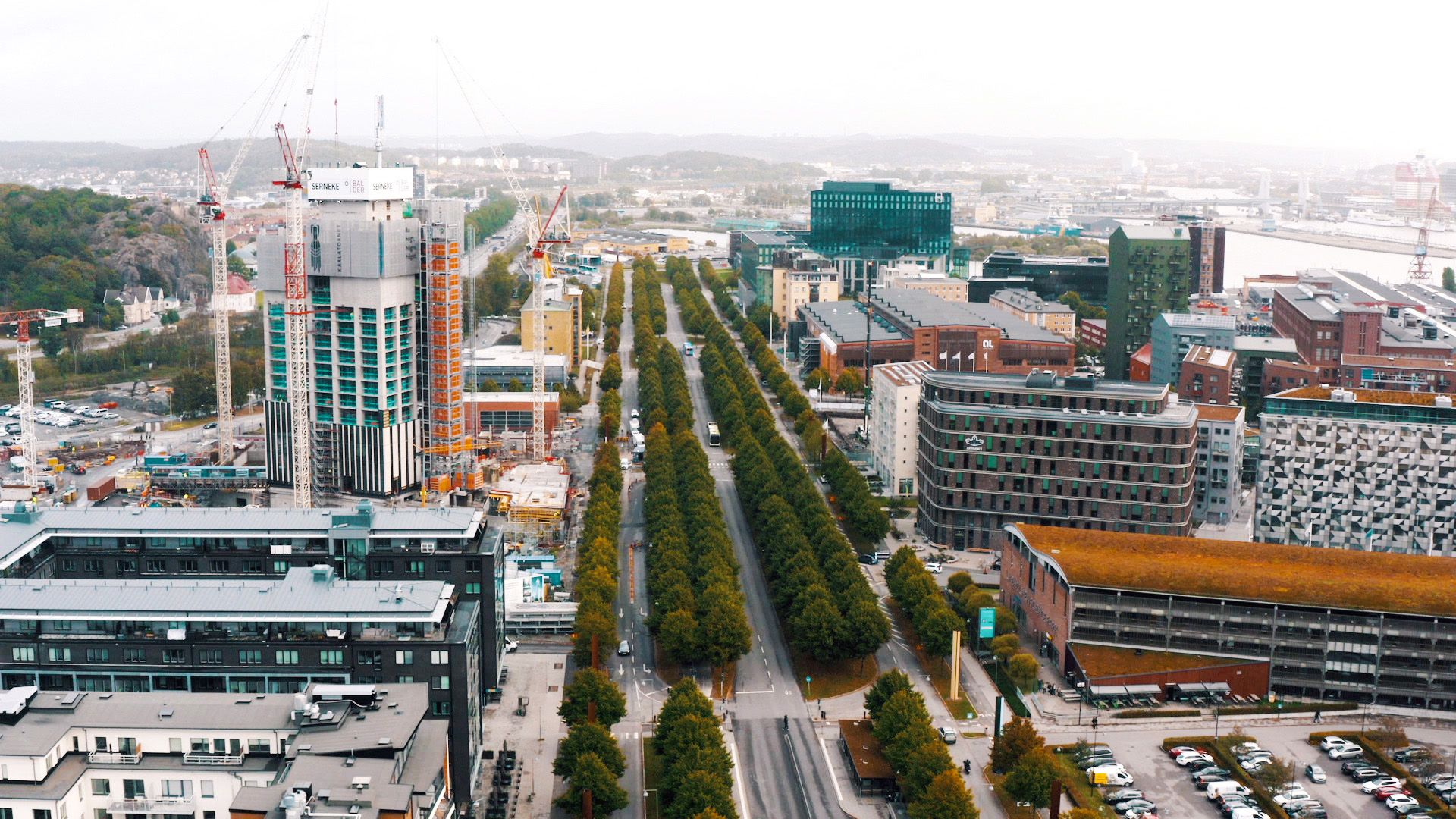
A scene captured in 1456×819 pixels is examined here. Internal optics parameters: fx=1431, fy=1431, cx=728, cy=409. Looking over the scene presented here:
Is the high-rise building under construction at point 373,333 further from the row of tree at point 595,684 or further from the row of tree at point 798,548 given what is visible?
the row of tree at point 798,548

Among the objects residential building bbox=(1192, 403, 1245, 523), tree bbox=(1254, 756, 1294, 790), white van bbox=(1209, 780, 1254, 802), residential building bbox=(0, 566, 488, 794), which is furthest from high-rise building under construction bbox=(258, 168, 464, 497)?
tree bbox=(1254, 756, 1294, 790)

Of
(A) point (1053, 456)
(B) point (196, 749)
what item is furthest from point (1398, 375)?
(B) point (196, 749)

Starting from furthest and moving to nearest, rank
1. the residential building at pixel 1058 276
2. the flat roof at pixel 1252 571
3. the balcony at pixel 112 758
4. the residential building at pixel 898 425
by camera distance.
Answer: the residential building at pixel 1058 276 → the residential building at pixel 898 425 → the flat roof at pixel 1252 571 → the balcony at pixel 112 758

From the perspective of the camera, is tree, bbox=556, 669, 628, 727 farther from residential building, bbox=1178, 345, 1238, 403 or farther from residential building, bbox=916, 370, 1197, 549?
residential building, bbox=1178, 345, 1238, 403

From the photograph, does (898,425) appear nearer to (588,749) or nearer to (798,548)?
(798,548)

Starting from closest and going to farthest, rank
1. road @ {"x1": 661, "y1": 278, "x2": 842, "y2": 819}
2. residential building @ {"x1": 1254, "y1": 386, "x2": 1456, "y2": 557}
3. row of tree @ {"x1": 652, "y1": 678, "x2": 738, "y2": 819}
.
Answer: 1. row of tree @ {"x1": 652, "y1": 678, "x2": 738, "y2": 819}
2. road @ {"x1": 661, "y1": 278, "x2": 842, "y2": 819}
3. residential building @ {"x1": 1254, "y1": 386, "x2": 1456, "y2": 557}

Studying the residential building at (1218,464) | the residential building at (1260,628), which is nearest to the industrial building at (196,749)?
the residential building at (1260,628)

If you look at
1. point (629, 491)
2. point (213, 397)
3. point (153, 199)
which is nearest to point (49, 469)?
point (213, 397)
